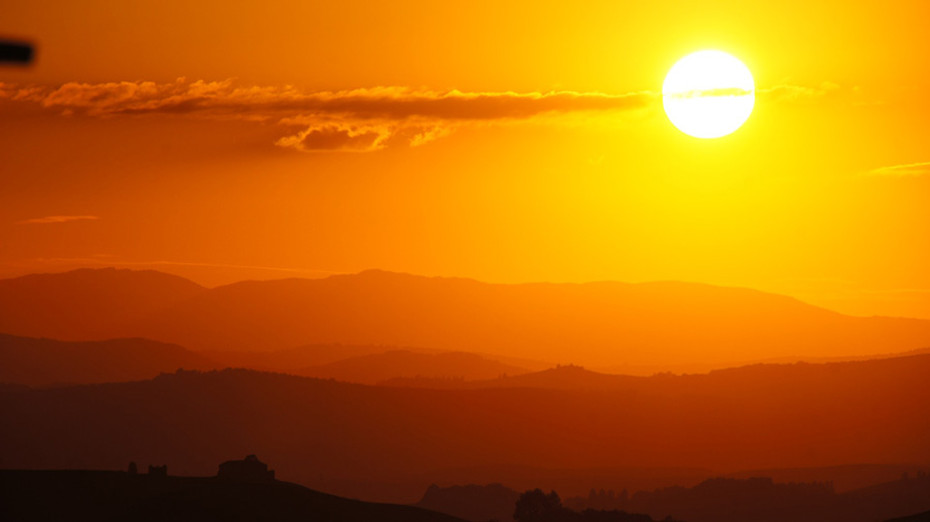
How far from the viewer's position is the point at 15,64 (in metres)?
12.5

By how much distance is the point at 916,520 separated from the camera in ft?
552

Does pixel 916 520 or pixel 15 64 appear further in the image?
pixel 916 520

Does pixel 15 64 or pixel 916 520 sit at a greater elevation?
pixel 916 520

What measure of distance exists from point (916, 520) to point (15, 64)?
556 feet
